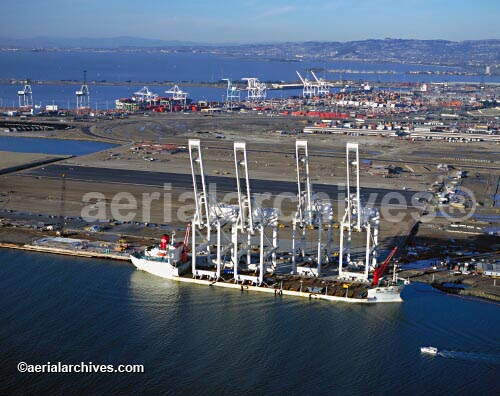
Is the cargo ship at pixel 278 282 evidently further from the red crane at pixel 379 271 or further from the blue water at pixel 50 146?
the blue water at pixel 50 146

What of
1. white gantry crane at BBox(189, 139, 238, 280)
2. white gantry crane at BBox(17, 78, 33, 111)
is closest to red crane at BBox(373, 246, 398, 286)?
white gantry crane at BBox(189, 139, 238, 280)

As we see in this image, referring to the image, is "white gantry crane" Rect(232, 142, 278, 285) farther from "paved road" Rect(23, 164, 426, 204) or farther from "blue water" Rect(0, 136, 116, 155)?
"blue water" Rect(0, 136, 116, 155)

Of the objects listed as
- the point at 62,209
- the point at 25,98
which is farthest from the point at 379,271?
the point at 25,98

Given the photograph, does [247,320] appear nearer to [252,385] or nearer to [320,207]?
[252,385]

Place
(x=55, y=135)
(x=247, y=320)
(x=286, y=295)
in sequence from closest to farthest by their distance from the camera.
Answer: (x=247, y=320) < (x=286, y=295) < (x=55, y=135)

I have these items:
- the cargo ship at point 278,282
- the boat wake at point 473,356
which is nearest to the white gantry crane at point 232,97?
the cargo ship at point 278,282

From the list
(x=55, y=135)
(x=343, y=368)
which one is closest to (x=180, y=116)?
(x=55, y=135)
